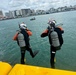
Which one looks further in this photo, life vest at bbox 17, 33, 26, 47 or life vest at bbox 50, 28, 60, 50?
life vest at bbox 17, 33, 26, 47

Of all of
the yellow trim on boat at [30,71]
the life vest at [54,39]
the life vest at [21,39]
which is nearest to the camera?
the yellow trim on boat at [30,71]

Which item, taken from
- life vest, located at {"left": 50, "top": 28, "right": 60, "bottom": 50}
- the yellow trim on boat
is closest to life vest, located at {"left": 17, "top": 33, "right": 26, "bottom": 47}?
life vest, located at {"left": 50, "top": 28, "right": 60, "bottom": 50}

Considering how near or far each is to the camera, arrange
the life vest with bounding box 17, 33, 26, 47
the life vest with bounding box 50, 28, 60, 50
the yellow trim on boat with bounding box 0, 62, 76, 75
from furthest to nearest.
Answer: the life vest with bounding box 17, 33, 26, 47, the life vest with bounding box 50, 28, 60, 50, the yellow trim on boat with bounding box 0, 62, 76, 75

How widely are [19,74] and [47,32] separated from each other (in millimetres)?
2322

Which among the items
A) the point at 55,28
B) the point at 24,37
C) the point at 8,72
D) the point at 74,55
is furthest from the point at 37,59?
the point at 8,72

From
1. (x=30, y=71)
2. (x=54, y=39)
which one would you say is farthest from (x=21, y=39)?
(x=30, y=71)

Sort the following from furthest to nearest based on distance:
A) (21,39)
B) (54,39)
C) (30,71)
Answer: (21,39) → (54,39) → (30,71)

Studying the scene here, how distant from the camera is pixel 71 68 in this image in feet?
19.7

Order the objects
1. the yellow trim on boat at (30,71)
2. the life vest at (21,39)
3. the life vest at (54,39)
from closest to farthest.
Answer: the yellow trim on boat at (30,71) → the life vest at (54,39) → the life vest at (21,39)

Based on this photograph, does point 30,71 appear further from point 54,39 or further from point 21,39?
point 21,39

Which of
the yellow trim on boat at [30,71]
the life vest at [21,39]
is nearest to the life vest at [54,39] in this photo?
the life vest at [21,39]

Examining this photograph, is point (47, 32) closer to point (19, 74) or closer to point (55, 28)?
point (55, 28)

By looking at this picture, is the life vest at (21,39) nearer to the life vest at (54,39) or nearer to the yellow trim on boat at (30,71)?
the life vest at (54,39)

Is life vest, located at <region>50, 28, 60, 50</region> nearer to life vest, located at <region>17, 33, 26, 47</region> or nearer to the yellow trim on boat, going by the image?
Result: life vest, located at <region>17, 33, 26, 47</region>
